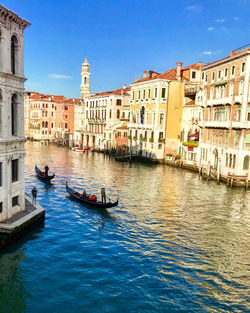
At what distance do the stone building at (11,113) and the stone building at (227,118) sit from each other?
18.9m

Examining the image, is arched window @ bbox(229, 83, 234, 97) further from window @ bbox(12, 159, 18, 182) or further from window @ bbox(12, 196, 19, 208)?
window @ bbox(12, 196, 19, 208)

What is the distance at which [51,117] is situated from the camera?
80.0m

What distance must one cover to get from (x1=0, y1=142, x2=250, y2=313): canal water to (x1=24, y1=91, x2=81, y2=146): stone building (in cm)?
5916

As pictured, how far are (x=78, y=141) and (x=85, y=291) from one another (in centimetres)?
6097

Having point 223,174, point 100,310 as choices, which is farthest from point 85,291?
point 223,174

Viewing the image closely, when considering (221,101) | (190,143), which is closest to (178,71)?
(190,143)

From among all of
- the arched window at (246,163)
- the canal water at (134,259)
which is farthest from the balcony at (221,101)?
the canal water at (134,259)

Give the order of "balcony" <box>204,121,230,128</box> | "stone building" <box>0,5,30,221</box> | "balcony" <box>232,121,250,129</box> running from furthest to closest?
"balcony" <box>204,121,230,128</box>
"balcony" <box>232,121,250,129</box>
"stone building" <box>0,5,30,221</box>

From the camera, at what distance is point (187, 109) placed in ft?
133

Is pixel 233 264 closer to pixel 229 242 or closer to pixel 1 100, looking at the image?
pixel 229 242

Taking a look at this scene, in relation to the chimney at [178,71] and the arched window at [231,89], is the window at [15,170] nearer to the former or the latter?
the arched window at [231,89]

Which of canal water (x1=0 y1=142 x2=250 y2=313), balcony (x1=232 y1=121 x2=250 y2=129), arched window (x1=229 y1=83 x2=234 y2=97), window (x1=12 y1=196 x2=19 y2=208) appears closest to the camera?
canal water (x1=0 y1=142 x2=250 y2=313)

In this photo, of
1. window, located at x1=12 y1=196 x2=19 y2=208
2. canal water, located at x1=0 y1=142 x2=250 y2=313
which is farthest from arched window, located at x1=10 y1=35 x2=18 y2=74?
canal water, located at x1=0 y1=142 x2=250 y2=313

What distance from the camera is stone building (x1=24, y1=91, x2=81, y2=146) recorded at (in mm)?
79125
